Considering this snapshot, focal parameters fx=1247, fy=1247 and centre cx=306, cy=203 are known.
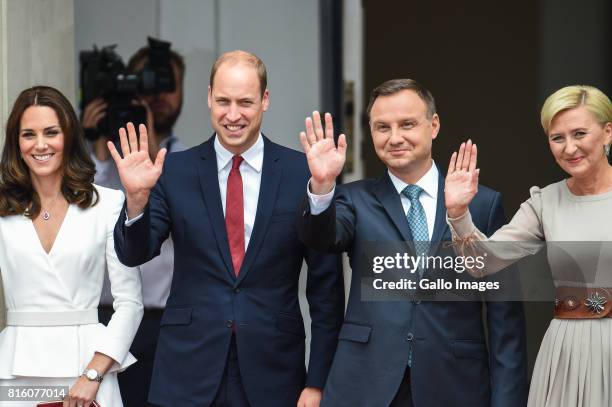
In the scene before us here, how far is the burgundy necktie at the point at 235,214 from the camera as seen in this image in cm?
393

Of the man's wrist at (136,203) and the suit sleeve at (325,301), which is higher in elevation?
the man's wrist at (136,203)

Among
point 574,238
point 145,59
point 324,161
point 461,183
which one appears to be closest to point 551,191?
point 574,238

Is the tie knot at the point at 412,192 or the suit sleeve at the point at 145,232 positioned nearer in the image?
the suit sleeve at the point at 145,232

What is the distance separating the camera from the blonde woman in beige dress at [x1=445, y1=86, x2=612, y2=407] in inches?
145

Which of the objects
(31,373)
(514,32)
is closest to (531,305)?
(514,32)

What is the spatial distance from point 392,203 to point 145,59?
7.48ft

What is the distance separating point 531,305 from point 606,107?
245 cm

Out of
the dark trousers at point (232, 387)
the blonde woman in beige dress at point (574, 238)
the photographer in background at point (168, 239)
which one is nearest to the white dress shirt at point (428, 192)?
the blonde woman in beige dress at point (574, 238)

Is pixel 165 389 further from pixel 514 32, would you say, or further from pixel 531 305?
pixel 514 32

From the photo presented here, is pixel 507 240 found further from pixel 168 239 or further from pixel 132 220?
pixel 168 239

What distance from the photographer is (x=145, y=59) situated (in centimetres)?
578

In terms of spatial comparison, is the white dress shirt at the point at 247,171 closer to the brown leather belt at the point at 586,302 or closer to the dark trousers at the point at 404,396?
the dark trousers at the point at 404,396

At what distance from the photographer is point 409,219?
3.84m

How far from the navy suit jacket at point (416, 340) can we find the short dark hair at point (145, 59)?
2179mm
